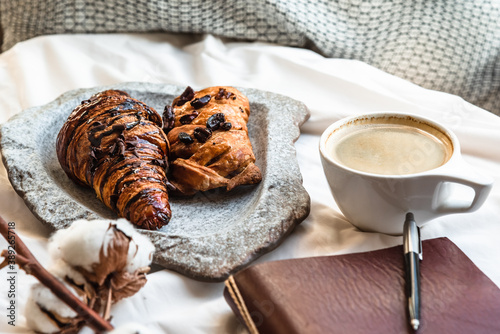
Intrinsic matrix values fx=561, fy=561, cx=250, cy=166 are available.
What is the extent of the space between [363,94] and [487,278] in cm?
61

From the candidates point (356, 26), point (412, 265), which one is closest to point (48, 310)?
point (412, 265)

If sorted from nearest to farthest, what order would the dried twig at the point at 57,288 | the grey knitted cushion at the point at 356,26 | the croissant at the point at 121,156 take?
1. the dried twig at the point at 57,288
2. the croissant at the point at 121,156
3. the grey knitted cushion at the point at 356,26

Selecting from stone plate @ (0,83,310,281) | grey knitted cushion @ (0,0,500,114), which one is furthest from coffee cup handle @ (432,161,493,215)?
grey knitted cushion @ (0,0,500,114)

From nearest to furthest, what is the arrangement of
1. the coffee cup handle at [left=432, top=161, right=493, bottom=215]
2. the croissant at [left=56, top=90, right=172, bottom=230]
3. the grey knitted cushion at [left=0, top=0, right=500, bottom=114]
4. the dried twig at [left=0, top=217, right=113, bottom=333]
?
the dried twig at [left=0, top=217, right=113, bottom=333] < the coffee cup handle at [left=432, top=161, right=493, bottom=215] < the croissant at [left=56, top=90, right=172, bottom=230] < the grey knitted cushion at [left=0, top=0, right=500, bottom=114]

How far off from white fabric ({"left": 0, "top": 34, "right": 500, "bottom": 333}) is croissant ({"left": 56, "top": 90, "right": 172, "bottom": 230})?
101 mm

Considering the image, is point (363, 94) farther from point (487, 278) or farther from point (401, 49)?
point (487, 278)

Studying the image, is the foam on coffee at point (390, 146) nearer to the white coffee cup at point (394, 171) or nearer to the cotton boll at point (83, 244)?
the white coffee cup at point (394, 171)

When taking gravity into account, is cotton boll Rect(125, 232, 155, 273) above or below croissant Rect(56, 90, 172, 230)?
above

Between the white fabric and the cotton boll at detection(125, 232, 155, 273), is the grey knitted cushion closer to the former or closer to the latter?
the white fabric

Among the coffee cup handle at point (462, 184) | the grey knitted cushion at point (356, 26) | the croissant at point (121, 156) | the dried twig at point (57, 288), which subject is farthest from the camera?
the grey knitted cushion at point (356, 26)

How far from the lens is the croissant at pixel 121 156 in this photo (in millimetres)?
792

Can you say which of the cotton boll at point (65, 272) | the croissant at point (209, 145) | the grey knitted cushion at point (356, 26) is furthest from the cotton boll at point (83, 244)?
the grey knitted cushion at point (356, 26)

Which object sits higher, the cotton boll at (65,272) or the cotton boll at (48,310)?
the cotton boll at (65,272)

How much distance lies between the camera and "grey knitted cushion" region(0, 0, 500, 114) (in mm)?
1420
